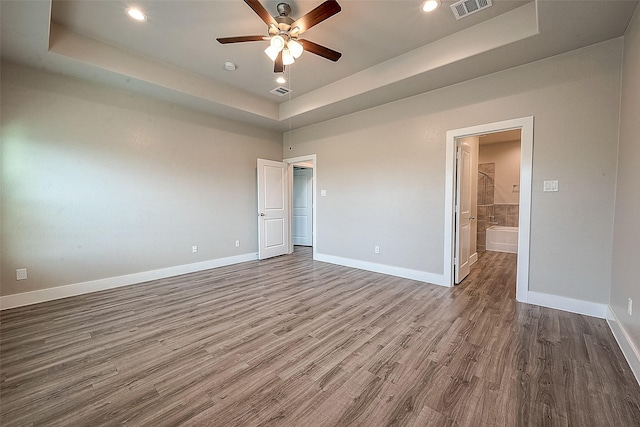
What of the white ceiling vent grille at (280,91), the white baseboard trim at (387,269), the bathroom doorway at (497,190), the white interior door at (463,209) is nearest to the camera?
the white interior door at (463,209)

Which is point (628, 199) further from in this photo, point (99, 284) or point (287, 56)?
point (99, 284)

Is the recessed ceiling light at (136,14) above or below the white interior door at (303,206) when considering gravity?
above

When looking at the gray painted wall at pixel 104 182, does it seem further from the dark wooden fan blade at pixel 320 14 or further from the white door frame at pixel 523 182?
the white door frame at pixel 523 182

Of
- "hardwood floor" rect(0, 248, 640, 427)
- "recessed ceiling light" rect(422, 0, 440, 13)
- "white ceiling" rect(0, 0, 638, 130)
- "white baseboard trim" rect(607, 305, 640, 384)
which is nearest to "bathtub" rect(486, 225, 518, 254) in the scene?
"hardwood floor" rect(0, 248, 640, 427)

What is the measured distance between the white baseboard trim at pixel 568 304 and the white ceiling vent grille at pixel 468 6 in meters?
3.10

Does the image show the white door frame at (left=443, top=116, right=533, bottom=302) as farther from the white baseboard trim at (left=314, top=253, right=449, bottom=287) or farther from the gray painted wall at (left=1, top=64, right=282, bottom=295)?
the gray painted wall at (left=1, top=64, right=282, bottom=295)

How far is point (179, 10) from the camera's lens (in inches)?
96.3

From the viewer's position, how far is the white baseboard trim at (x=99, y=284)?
116 inches

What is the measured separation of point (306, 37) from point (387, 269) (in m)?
3.48

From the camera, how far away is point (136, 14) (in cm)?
249

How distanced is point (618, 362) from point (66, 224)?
574cm

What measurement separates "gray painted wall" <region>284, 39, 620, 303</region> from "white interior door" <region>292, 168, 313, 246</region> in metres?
2.26

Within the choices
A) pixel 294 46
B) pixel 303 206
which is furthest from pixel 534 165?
pixel 303 206

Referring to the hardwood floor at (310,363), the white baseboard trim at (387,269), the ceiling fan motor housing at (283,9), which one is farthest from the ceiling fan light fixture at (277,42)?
the white baseboard trim at (387,269)
